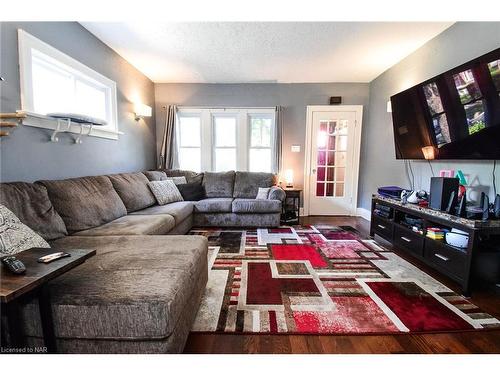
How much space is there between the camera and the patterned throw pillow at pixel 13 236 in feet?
4.10

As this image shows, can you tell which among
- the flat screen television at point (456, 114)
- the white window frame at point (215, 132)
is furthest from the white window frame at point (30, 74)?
the flat screen television at point (456, 114)

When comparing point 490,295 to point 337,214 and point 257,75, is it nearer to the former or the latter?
point 337,214

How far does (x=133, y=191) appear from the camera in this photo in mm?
2910

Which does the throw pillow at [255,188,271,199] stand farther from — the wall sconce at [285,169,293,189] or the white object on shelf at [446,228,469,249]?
the white object on shelf at [446,228,469,249]

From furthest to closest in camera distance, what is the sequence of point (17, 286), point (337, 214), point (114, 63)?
point (337, 214), point (114, 63), point (17, 286)

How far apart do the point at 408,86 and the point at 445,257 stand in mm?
2352

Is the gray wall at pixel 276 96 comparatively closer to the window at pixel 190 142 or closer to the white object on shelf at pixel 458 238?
→ the window at pixel 190 142

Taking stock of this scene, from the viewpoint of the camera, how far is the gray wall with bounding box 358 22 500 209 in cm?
209

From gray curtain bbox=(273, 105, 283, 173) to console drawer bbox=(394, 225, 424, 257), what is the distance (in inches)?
89.4

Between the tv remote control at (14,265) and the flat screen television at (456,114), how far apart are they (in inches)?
120

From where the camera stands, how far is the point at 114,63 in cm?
311

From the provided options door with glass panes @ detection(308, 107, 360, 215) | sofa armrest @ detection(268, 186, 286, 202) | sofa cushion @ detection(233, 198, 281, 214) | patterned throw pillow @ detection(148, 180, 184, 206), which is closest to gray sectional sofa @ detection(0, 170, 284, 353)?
patterned throw pillow @ detection(148, 180, 184, 206)
